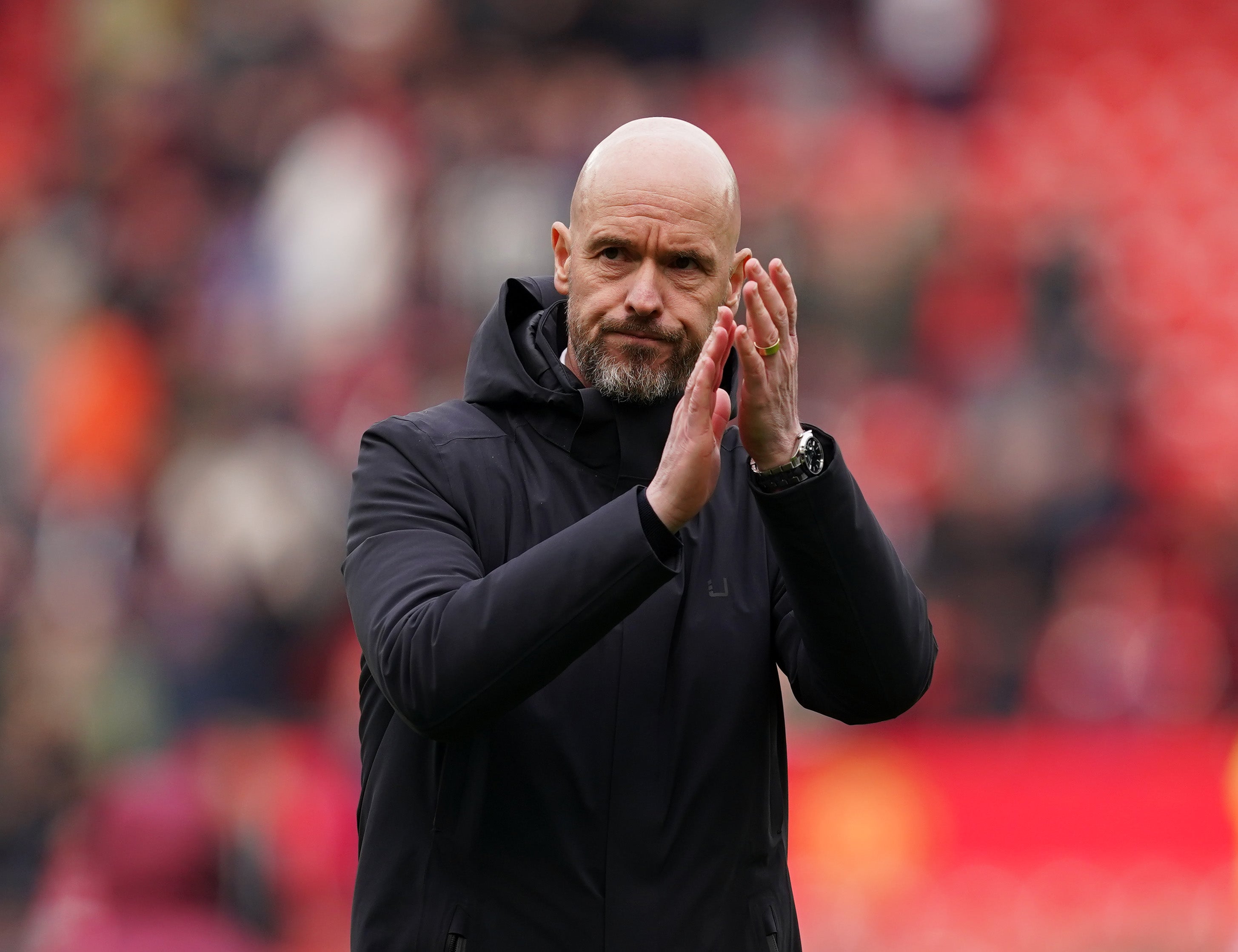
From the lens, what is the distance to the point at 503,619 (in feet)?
5.69

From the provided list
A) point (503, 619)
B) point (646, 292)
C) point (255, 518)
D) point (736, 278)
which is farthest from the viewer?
point (255, 518)

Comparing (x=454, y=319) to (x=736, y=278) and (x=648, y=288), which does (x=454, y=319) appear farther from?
(x=648, y=288)

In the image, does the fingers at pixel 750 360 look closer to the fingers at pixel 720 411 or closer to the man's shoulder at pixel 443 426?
the fingers at pixel 720 411

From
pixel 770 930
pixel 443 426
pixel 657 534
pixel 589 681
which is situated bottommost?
pixel 770 930

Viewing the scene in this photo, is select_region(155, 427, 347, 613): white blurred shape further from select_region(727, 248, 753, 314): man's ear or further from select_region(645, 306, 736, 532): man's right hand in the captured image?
select_region(645, 306, 736, 532): man's right hand

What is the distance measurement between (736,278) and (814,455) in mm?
437

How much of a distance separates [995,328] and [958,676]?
1817 millimetres

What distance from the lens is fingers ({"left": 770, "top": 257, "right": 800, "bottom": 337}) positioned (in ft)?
6.26

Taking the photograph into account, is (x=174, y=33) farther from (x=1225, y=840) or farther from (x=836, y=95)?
(x=1225, y=840)

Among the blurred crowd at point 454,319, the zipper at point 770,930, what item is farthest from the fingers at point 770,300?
the blurred crowd at point 454,319

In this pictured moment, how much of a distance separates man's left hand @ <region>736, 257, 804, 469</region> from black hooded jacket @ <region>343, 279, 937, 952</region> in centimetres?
6

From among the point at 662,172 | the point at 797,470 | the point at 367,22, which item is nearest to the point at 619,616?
the point at 797,470

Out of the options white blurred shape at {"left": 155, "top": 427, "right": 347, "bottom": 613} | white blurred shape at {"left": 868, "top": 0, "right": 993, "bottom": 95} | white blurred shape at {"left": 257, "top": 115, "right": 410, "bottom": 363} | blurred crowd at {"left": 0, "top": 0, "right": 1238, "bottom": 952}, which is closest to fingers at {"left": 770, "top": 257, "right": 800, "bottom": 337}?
blurred crowd at {"left": 0, "top": 0, "right": 1238, "bottom": 952}

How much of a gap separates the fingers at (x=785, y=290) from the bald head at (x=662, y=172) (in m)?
0.23
